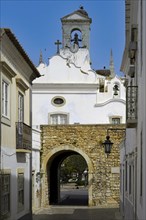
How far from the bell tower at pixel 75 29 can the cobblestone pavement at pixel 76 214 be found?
46.2 feet

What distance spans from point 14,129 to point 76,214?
1304cm

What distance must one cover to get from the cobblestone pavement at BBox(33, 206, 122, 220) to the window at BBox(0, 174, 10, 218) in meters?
10.5

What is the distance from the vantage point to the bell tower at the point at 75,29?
137 ft

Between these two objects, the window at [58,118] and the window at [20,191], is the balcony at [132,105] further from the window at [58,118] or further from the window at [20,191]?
the window at [58,118]

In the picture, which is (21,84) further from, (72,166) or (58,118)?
(72,166)

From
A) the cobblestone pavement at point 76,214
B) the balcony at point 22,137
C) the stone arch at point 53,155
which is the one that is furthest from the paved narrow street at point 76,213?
the balcony at point 22,137

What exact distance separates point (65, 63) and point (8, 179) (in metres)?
25.2

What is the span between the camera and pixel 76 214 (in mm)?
28297

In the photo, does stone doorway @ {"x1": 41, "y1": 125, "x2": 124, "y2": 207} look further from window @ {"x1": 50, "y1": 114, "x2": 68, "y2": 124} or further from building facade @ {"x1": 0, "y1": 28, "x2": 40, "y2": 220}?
building facade @ {"x1": 0, "y1": 28, "x2": 40, "y2": 220}

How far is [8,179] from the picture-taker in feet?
50.1

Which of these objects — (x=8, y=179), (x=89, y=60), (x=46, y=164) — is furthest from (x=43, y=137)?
(x=8, y=179)

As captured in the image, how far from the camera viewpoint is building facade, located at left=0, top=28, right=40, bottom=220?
1455 cm

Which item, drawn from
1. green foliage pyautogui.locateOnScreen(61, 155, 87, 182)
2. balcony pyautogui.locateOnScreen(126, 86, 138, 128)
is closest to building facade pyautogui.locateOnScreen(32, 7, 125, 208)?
balcony pyautogui.locateOnScreen(126, 86, 138, 128)

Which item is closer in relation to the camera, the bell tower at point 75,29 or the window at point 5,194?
the window at point 5,194
